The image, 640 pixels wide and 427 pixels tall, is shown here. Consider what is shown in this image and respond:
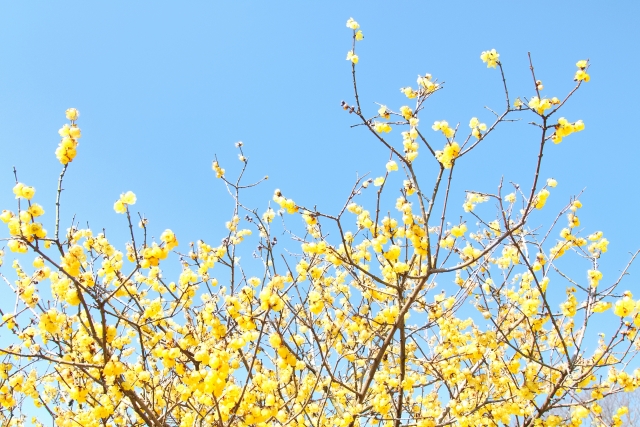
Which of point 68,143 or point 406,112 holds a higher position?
point 406,112

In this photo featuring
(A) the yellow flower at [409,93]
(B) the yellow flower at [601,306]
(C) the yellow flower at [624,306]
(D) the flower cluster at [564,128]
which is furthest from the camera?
(B) the yellow flower at [601,306]

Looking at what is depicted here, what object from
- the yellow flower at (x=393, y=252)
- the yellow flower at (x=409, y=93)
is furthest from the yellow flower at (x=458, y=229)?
the yellow flower at (x=409, y=93)

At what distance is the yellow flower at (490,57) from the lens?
3.70 m

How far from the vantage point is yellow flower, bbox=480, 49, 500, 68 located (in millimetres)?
3699

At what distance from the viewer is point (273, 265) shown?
4980mm

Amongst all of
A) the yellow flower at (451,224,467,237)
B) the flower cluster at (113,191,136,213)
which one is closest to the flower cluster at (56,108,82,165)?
the flower cluster at (113,191,136,213)

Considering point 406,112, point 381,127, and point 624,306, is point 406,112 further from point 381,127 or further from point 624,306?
point 624,306

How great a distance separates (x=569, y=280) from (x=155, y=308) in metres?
3.68

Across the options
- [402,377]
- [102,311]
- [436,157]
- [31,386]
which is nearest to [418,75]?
[436,157]

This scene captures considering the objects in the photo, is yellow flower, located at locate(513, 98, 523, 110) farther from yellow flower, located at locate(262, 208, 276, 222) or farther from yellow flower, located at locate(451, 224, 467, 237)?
yellow flower, located at locate(262, 208, 276, 222)

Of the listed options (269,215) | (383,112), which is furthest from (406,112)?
(269,215)

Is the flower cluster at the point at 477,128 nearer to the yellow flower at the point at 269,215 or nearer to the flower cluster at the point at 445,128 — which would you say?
the flower cluster at the point at 445,128

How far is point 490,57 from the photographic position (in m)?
3.72

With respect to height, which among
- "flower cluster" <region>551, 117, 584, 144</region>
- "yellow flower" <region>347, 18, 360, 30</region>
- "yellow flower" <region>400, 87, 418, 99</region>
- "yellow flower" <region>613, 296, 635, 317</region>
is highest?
"yellow flower" <region>347, 18, 360, 30</region>
